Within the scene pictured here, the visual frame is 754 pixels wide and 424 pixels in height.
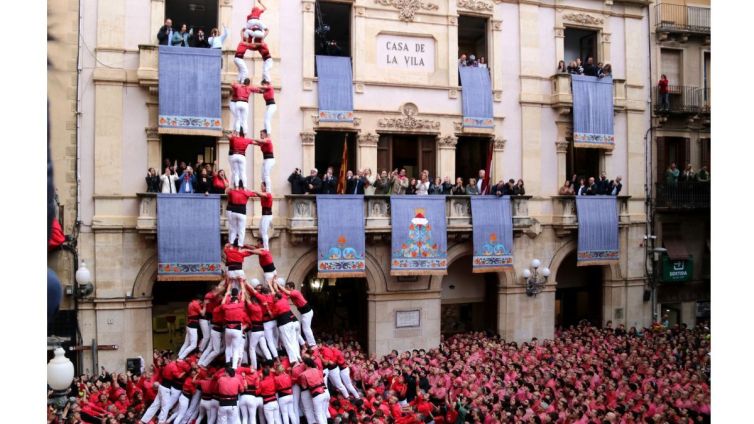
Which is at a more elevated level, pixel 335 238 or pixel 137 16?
pixel 137 16

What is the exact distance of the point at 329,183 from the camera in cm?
1934

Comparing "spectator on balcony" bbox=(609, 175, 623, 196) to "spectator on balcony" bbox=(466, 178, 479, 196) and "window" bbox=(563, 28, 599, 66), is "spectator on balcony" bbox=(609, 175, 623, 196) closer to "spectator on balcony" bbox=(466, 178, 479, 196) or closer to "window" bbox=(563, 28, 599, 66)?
"window" bbox=(563, 28, 599, 66)

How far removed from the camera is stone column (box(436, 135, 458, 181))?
21219mm

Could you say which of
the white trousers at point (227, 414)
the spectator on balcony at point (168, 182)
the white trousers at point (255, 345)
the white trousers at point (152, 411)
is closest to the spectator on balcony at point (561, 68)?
the spectator on balcony at point (168, 182)

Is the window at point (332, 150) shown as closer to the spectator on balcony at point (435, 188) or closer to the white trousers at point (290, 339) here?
the spectator on balcony at point (435, 188)

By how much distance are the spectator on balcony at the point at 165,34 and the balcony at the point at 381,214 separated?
17.3ft

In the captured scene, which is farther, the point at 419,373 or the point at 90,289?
the point at 90,289

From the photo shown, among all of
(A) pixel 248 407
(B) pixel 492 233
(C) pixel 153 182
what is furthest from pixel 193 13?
(A) pixel 248 407

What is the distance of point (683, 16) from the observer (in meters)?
22.2

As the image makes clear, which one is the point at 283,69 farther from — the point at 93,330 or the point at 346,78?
→ the point at 93,330

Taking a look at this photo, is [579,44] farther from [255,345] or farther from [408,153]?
[255,345]

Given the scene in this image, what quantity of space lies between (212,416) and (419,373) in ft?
18.0
